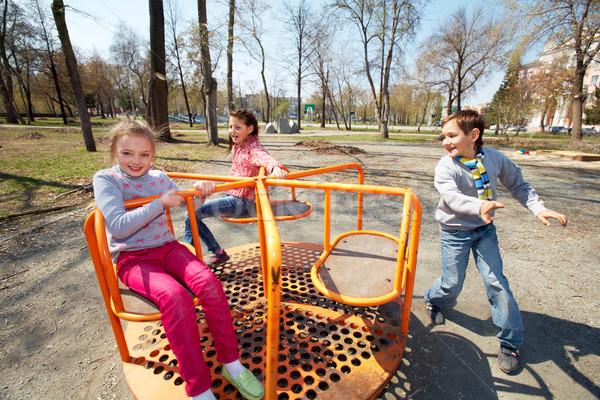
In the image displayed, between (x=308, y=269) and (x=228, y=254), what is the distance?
816mm

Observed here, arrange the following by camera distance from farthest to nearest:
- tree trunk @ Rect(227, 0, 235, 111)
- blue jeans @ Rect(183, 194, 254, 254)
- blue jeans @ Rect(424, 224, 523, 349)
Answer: tree trunk @ Rect(227, 0, 235, 111) < blue jeans @ Rect(183, 194, 254, 254) < blue jeans @ Rect(424, 224, 523, 349)

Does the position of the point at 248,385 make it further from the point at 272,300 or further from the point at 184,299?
the point at 272,300

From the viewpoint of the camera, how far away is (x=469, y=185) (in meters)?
1.88

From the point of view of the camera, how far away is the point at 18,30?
68.2 ft

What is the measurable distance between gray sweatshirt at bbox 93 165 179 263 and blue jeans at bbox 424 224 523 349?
1.79 meters

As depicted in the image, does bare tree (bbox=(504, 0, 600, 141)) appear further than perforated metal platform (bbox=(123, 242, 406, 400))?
Yes

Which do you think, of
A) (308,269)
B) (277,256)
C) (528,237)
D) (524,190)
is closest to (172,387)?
(277,256)

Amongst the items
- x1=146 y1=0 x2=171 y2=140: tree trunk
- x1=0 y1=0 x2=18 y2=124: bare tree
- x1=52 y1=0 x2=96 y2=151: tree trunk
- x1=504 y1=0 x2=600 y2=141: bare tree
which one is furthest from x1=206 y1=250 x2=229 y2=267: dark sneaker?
x1=0 y1=0 x2=18 y2=124: bare tree

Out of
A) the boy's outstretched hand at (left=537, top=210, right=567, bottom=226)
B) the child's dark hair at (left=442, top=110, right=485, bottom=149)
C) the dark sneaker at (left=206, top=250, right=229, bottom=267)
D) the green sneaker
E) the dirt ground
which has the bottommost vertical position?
the dirt ground

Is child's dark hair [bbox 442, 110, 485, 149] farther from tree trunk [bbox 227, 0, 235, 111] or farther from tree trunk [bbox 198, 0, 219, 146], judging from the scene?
tree trunk [bbox 198, 0, 219, 146]

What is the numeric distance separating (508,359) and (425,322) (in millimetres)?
503

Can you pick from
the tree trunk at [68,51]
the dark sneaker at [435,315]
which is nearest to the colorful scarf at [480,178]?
the dark sneaker at [435,315]

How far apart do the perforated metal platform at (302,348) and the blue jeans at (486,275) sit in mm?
383

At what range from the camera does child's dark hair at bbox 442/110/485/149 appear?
1897 millimetres
